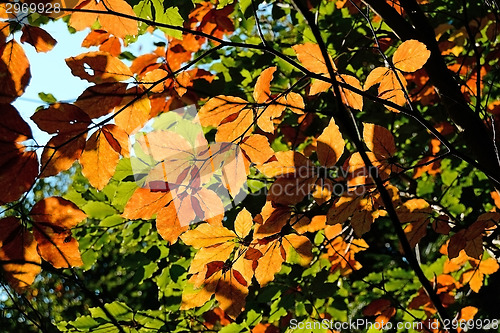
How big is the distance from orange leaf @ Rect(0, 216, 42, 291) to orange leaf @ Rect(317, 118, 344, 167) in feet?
1.77

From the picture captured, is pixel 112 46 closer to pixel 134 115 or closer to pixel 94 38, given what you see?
pixel 94 38

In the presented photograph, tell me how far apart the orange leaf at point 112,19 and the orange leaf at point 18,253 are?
16.9 inches

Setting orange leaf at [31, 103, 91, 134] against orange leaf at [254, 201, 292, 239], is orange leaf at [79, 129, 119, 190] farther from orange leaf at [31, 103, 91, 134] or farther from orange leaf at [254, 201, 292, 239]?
orange leaf at [254, 201, 292, 239]

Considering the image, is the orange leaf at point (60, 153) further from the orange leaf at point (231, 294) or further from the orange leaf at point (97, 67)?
the orange leaf at point (231, 294)

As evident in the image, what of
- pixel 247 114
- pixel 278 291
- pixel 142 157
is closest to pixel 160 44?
pixel 142 157

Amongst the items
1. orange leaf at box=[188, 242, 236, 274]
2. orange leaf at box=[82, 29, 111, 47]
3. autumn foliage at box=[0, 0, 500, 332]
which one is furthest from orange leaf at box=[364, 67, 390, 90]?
orange leaf at box=[82, 29, 111, 47]

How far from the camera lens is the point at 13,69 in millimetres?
698

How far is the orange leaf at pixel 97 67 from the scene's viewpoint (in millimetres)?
713

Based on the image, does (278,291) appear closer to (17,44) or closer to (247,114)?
(247,114)

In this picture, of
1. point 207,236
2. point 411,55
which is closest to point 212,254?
point 207,236

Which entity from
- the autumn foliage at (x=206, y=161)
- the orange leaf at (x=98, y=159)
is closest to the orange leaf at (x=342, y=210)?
the autumn foliage at (x=206, y=161)

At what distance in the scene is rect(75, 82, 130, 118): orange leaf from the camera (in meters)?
0.68

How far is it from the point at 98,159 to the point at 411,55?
0.66 metres

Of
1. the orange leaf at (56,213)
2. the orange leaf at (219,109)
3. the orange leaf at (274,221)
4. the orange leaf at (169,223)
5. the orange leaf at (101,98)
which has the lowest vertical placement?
the orange leaf at (56,213)
